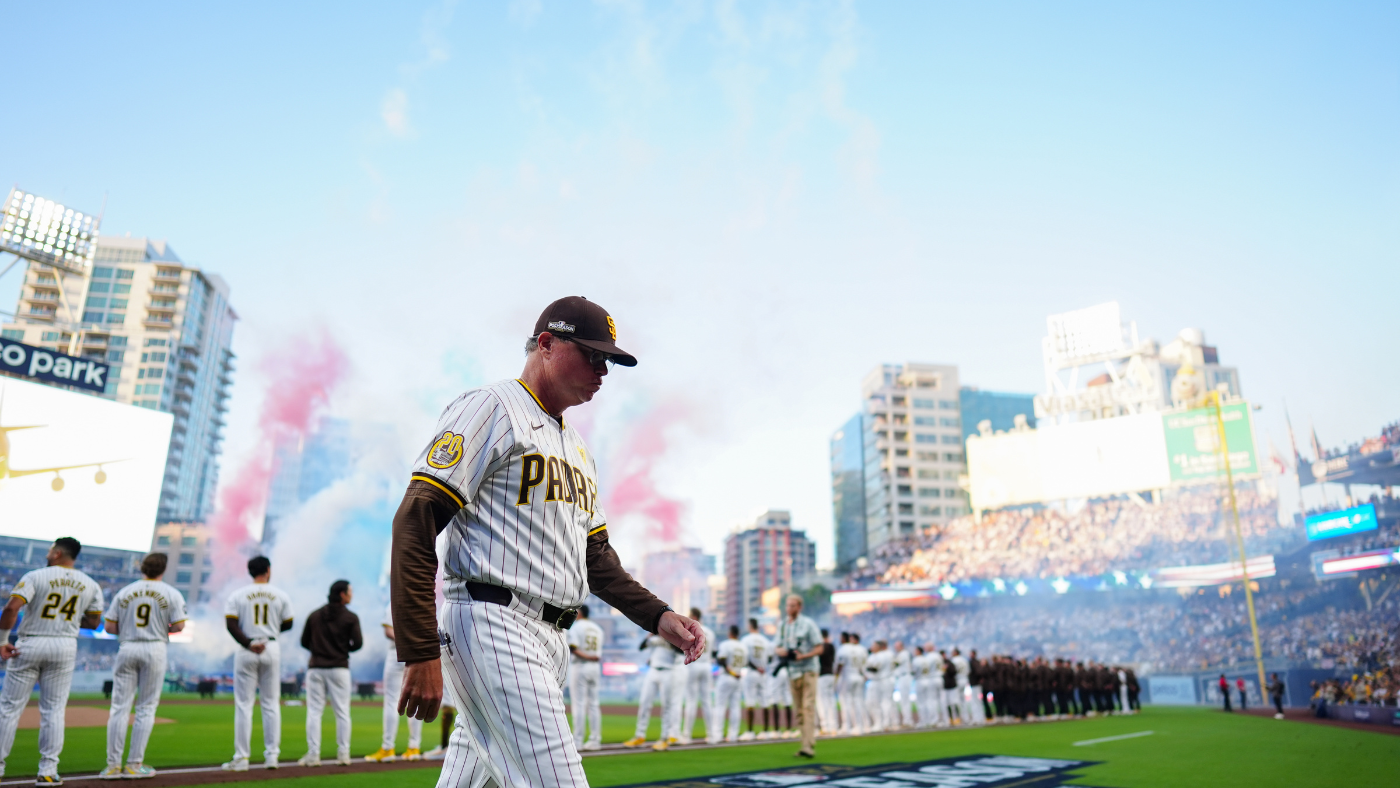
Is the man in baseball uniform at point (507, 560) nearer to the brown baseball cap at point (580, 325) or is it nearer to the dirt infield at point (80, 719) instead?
the brown baseball cap at point (580, 325)

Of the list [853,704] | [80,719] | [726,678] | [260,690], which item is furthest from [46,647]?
[853,704]

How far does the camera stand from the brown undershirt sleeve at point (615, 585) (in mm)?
2982

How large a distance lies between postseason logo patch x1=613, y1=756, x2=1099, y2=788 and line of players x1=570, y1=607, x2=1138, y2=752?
1.81 metres

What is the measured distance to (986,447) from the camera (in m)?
54.9

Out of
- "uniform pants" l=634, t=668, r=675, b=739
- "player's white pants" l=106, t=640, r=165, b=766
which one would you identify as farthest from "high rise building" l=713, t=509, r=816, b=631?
"player's white pants" l=106, t=640, r=165, b=766

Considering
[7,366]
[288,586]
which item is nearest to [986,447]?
[288,586]

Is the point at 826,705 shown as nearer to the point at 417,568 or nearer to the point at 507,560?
the point at 507,560

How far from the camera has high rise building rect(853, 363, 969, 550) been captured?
9781 cm

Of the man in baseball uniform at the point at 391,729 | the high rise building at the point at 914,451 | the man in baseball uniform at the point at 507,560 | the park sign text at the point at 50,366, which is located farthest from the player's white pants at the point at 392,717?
the high rise building at the point at 914,451

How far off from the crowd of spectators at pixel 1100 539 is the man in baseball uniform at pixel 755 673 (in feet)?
111

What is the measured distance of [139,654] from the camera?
25.6 feet

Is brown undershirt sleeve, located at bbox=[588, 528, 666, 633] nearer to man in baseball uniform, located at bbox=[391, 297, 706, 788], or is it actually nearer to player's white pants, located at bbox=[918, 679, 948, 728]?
man in baseball uniform, located at bbox=[391, 297, 706, 788]

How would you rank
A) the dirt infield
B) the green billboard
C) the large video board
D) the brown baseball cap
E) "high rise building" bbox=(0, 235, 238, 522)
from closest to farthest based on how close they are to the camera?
the brown baseball cap, the dirt infield, the large video board, the green billboard, "high rise building" bbox=(0, 235, 238, 522)

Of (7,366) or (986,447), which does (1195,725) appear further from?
(986,447)
